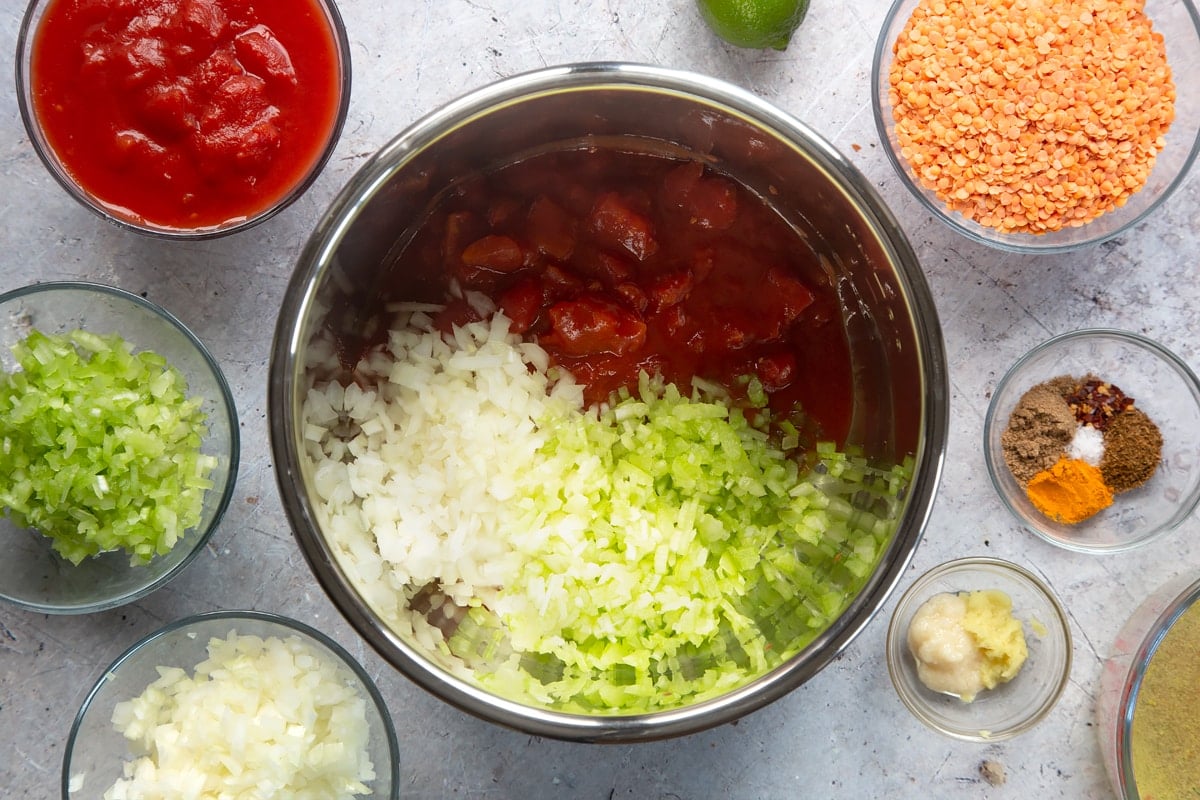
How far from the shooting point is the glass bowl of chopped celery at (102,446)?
1993 mm

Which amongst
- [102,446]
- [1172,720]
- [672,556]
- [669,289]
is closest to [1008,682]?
[1172,720]

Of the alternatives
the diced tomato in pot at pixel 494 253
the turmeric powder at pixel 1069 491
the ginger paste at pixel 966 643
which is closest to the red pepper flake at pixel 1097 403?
the turmeric powder at pixel 1069 491

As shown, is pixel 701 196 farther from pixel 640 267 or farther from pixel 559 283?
pixel 559 283

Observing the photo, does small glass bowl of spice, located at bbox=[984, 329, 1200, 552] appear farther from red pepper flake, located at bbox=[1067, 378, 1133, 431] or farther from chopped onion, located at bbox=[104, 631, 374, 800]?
chopped onion, located at bbox=[104, 631, 374, 800]

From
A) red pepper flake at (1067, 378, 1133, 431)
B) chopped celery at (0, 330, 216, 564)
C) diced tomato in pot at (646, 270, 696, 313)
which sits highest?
diced tomato in pot at (646, 270, 696, 313)

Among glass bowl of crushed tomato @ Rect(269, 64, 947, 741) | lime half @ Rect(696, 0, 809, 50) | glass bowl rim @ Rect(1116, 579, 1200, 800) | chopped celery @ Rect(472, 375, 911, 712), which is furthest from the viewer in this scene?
glass bowl rim @ Rect(1116, 579, 1200, 800)

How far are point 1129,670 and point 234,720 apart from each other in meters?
2.05

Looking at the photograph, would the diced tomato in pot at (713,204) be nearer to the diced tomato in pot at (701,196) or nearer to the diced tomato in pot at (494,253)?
the diced tomato in pot at (701,196)

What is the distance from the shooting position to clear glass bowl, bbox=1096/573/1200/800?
2.24 m

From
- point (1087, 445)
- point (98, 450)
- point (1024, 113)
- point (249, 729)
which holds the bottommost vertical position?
point (249, 729)

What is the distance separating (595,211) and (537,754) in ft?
4.19

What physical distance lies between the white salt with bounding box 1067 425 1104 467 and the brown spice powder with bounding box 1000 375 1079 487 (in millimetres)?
18

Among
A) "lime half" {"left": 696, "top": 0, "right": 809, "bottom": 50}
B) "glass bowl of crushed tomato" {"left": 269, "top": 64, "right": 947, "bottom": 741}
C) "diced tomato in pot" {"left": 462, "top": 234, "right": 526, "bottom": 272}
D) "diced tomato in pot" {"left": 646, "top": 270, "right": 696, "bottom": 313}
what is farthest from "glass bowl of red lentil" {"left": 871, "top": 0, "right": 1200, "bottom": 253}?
"diced tomato in pot" {"left": 462, "top": 234, "right": 526, "bottom": 272}

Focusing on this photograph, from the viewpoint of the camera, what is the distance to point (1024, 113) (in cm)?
214
